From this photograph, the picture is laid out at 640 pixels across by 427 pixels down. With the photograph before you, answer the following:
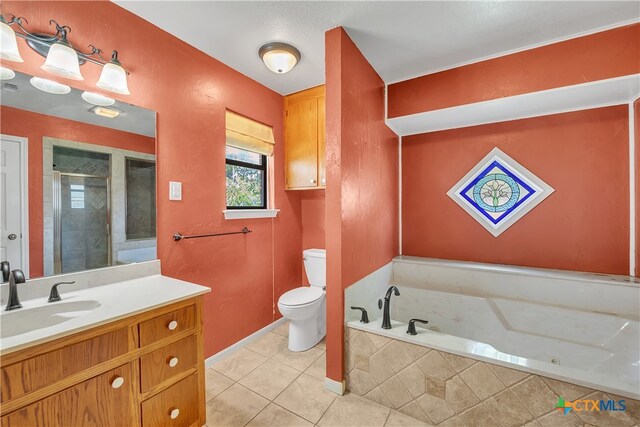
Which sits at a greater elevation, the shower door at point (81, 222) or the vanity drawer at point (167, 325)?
the shower door at point (81, 222)

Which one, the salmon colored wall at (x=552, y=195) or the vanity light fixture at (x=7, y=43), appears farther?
the salmon colored wall at (x=552, y=195)

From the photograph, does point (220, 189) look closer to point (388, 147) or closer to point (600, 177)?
point (388, 147)

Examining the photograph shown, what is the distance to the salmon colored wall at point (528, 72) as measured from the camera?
167cm

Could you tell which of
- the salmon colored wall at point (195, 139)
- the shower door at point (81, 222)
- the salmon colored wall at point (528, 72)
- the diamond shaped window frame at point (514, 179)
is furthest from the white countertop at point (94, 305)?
the diamond shaped window frame at point (514, 179)

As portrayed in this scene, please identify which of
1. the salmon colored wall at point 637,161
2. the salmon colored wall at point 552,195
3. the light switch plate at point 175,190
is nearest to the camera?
the light switch plate at point 175,190

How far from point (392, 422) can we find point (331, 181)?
1509mm

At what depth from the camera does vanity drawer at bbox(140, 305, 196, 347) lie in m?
1.15

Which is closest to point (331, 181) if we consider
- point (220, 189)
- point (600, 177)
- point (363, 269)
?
point (363, 269)

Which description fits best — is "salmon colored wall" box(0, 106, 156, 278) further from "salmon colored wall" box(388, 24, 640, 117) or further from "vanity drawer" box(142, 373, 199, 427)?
"salmon colored wall" box(388, 24, 640, 117)

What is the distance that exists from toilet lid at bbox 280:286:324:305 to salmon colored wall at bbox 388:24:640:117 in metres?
1.86

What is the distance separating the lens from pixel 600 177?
81.4 inches

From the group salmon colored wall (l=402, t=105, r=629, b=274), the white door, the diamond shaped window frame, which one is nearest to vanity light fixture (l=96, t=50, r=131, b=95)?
the white door

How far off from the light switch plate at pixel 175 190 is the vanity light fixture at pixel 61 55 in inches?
23.9

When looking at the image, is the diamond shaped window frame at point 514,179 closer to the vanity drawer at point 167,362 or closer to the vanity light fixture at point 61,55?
the vanity drawer at point 167,362
